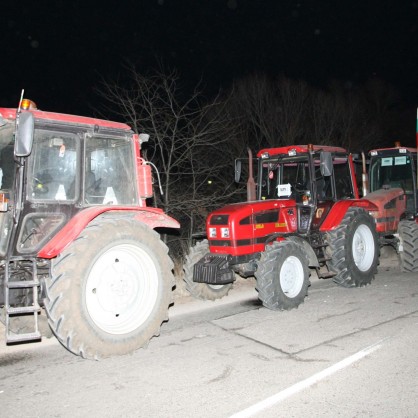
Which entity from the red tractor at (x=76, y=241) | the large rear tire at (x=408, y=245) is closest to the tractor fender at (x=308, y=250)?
the red tractor at (x=76, y=241)

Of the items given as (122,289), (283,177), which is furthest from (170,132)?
(122,289)

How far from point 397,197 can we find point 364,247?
2008mm

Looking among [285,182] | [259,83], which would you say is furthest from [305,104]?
[285,182]

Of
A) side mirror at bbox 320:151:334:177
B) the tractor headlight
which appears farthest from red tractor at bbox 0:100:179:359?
side mirror at bbox 320:151:334:177

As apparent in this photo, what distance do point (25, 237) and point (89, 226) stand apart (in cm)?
69

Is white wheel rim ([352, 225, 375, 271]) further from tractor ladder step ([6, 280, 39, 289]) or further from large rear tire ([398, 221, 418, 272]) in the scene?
tractor ladder step ([6, 280, 39, 289])

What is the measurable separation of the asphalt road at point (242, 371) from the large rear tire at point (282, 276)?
0.22 meters

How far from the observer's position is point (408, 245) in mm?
9094

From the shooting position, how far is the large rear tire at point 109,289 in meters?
4.23

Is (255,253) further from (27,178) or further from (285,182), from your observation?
(27,178)

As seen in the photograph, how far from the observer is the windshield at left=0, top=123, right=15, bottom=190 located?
4570mm

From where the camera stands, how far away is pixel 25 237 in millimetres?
4590

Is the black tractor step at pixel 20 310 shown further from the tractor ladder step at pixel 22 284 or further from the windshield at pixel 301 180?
the windshield at pixel 301 180

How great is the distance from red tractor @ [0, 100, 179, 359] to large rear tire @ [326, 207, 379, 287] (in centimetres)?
357
